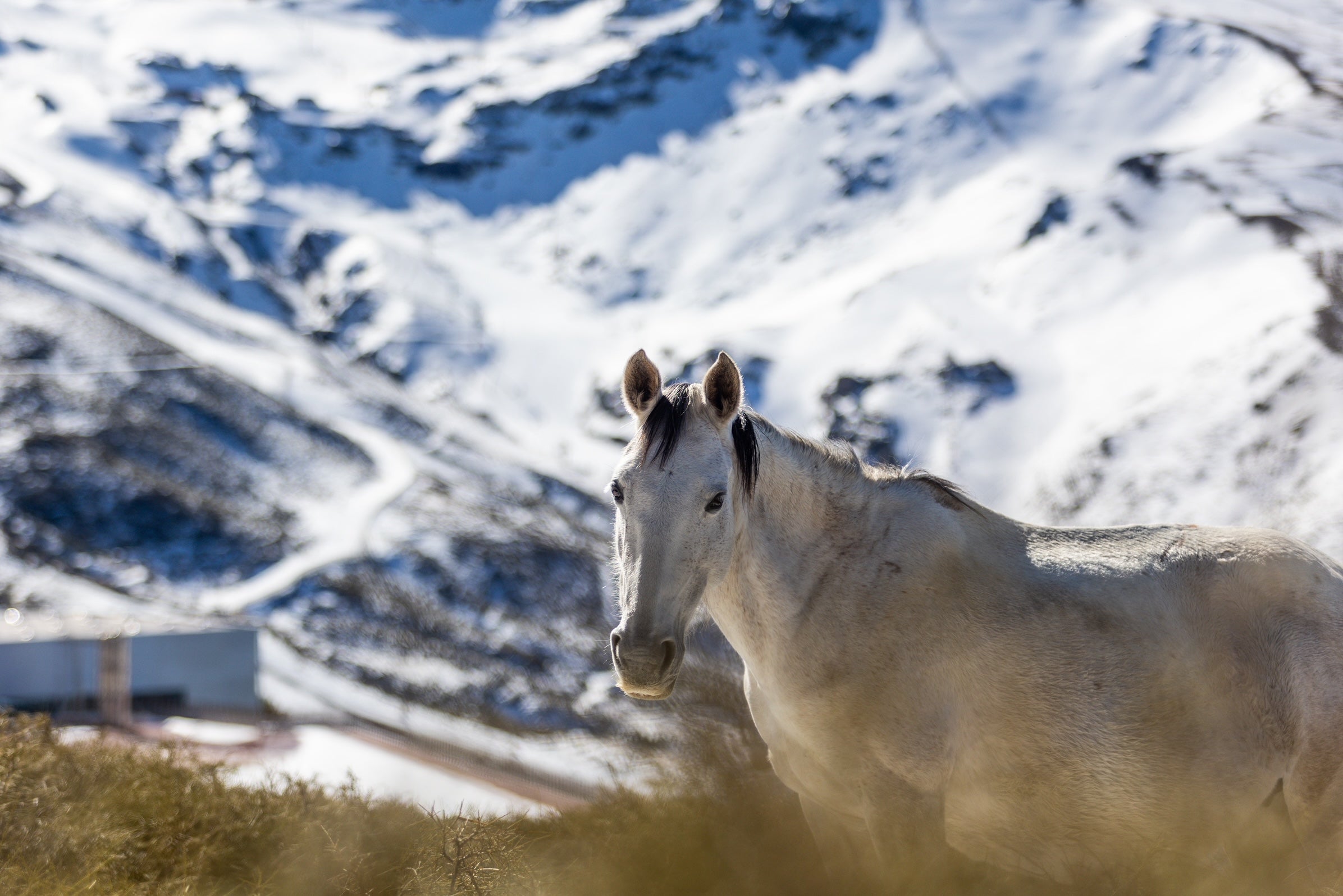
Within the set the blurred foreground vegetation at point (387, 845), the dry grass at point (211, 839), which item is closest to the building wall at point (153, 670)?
the dry grass at point (211, 839)

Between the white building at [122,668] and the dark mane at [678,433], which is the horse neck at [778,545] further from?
the white building at [122,668]

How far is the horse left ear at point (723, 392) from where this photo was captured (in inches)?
180

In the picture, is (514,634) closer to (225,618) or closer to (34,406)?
(225,618)

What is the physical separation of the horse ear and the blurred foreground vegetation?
2.10 m

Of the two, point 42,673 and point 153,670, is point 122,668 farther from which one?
point 42,673

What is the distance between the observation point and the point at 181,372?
8594 centimetres

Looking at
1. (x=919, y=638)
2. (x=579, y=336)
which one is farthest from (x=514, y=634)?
(x=579, y=336)

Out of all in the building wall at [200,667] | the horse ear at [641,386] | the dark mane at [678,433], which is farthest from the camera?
the building wall at [200,667]

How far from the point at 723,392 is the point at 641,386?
387 mm

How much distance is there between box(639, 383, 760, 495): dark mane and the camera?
452 cm

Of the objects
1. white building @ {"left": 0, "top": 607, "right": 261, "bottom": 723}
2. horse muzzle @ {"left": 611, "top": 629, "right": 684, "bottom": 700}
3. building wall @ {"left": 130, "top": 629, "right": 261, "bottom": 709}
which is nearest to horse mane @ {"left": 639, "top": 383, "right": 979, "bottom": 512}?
horse muzzle @ {"left": 611, "top": 629, "right": 684, "bottom": 700}

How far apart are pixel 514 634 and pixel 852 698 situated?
55.9m

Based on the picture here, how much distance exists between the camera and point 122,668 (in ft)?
77.6

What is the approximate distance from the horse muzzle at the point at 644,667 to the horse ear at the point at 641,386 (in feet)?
3.38
